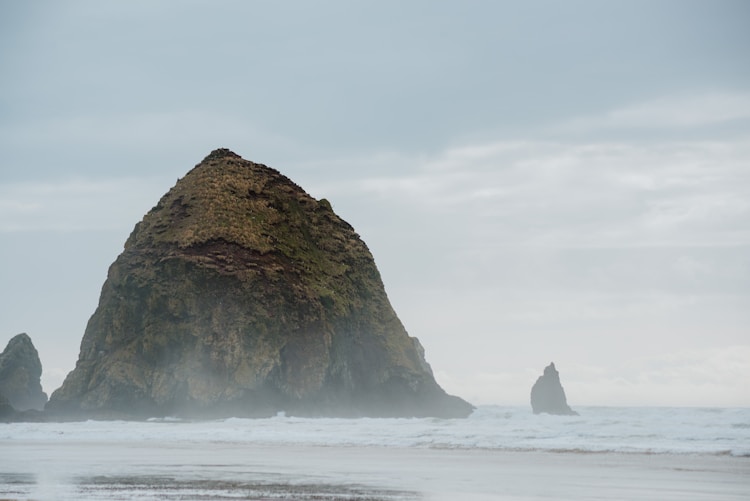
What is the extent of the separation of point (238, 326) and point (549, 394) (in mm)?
36269

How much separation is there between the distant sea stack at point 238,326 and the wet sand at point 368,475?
49369 mm

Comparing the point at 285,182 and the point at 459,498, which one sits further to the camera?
the point at 285,182

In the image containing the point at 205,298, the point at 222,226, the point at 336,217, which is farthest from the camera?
the point at 336,217

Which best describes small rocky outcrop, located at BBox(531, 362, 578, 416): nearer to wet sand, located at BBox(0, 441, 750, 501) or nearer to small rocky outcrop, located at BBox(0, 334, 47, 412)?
small rocky outcrop, located at BBox(0, 334, 47, 412)

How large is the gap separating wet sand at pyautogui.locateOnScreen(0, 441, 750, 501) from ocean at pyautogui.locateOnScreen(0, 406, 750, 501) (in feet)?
0.11

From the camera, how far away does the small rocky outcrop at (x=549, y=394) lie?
101 m

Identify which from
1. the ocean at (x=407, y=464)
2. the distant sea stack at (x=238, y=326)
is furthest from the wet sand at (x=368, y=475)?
the distant sea stack at (x=238, y=326)

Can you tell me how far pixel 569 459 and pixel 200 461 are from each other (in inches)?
442

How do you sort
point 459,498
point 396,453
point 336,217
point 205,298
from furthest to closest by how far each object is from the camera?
point 336,217 < point 205,298 < point 396,453 < point 459,498

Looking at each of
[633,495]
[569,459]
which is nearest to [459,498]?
[633,495]

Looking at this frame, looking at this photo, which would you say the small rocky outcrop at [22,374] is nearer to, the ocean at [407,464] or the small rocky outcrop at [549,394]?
the small rocky outcrop at [549,394]

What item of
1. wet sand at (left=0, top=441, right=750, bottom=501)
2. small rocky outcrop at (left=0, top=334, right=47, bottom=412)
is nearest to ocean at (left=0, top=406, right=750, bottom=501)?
wet sand at (left=0, top=441, right=750, bottom=501)

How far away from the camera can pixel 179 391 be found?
270 ft

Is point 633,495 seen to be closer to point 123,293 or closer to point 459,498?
point 459,498
